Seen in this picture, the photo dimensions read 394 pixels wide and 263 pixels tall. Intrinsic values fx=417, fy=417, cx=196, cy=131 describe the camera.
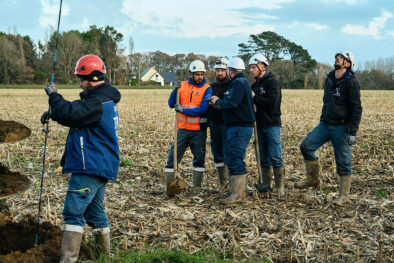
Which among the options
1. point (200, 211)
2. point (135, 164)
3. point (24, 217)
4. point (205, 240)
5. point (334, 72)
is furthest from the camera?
point (135, 164)

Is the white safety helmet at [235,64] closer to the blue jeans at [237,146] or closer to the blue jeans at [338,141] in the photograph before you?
the blue jeans at [237,146]

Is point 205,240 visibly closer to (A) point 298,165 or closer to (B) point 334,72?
(B) point 334,72

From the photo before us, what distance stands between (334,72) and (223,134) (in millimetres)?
2262

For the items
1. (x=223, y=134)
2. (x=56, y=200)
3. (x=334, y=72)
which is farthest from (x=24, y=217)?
(x=334, y=72)

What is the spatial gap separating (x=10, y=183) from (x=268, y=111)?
444 cm

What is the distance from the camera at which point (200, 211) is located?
671cm

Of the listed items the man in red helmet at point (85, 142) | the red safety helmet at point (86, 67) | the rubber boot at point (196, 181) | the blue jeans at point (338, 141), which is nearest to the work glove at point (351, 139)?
the blue jeans at point (338, 141)

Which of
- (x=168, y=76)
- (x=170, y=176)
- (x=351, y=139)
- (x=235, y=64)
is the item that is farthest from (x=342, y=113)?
(x=168, y=76)

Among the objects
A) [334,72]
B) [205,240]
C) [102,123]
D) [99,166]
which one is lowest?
[205,240]

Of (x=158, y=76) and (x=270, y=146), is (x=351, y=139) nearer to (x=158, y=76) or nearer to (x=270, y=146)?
(x=270, y=146)

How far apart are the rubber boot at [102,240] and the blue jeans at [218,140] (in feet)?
11.6

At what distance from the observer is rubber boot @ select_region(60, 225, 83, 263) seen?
14.4 feet

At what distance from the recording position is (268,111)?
7574mm

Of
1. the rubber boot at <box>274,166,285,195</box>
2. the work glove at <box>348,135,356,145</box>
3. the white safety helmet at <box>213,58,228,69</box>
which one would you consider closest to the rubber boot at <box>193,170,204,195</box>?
the rubber boot at <box>274,166,285,195</box>
